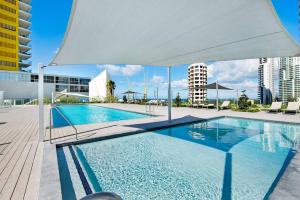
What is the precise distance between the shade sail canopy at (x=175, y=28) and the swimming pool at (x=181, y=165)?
267 centimetres

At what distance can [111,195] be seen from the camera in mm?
1166

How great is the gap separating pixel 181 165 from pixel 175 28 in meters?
3.05

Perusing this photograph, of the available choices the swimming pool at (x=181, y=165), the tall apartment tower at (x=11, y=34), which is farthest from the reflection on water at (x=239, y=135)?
the tall apartment tower at (x=11, y=34)

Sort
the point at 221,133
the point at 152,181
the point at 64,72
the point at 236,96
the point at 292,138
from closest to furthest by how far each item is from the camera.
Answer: the point at 152,181, the point at 292,138, the point at 221,133, the point at 236,96, the point at 64,72

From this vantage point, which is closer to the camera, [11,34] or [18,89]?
[18,89]

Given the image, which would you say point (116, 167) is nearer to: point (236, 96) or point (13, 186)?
point (13, 186)

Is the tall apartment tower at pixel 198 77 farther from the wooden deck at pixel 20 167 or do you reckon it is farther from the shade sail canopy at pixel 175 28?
the wooden deck at pixel 20 167

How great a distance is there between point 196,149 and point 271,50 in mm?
3282

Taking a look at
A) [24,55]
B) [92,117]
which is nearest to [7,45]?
[24,55]

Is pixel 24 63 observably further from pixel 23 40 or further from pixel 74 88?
pixel 74 88

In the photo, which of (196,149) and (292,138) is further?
(292,138)

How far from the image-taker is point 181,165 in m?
4.15

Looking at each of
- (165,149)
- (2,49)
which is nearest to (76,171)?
(165,149)

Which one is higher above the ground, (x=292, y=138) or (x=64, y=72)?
(x=64, y=72)
